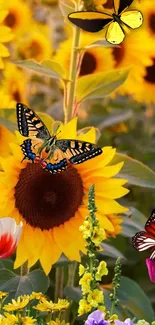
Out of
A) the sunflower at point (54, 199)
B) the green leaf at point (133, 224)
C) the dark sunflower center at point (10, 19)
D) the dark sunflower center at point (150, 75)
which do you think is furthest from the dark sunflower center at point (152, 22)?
the sunflower at point (54, 199)

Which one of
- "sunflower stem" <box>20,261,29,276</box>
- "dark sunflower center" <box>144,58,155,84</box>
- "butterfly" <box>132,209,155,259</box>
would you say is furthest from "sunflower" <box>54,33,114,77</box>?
"butterfly" <box>132,209,155,259</box>

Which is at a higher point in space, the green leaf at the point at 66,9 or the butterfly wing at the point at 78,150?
the green leaf at the point at 66,9

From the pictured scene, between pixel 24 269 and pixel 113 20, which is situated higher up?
pixel 113 20

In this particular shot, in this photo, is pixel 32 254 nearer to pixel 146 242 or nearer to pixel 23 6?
pixel 146 242

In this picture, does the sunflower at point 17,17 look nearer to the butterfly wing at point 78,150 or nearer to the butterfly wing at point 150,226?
the butterfly wing at point 78,150

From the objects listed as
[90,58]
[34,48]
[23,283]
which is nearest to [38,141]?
[23,283]

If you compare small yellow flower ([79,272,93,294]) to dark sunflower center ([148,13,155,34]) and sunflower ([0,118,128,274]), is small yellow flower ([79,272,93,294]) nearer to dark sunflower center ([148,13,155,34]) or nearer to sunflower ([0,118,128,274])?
sunflower ([0,118,128,274])

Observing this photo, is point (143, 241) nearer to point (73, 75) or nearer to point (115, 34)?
point (115, 34)
